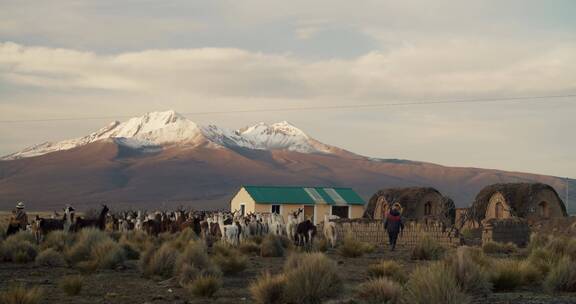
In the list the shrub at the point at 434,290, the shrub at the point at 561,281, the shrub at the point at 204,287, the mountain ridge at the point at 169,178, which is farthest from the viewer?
the mountain ridge at the point at 169,178

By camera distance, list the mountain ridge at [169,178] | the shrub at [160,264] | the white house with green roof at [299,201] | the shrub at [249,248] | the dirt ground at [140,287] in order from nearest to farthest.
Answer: the dirt ground at [140,287]
the shrub at [160,264]
the shrub at [249,248]
the white house with green roof at [299,201]
the mountain ridge at [169,178]

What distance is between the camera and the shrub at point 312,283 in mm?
15351

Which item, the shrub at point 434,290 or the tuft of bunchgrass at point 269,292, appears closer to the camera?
the shrub at point 434,290

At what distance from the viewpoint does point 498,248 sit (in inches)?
1286

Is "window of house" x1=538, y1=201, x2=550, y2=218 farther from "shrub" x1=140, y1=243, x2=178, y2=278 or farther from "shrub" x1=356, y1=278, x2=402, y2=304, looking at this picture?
"shrub" x1=356, y1=278, x2=402, y2=304

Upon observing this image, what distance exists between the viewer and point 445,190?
588 feet

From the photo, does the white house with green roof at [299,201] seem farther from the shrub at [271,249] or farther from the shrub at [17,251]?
the shrub at [17,251]

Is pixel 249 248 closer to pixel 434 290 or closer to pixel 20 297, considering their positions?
pixel 20 297

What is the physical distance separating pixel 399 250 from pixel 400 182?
151513 mm

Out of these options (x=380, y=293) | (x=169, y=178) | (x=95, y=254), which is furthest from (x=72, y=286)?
(x=169, y=178)

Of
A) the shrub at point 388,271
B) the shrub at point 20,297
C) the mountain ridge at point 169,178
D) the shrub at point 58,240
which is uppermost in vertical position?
the mountain ridge at point 169,178

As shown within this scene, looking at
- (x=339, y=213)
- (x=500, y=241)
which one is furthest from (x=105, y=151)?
(x=500, y=241)

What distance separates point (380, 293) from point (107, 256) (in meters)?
9.75

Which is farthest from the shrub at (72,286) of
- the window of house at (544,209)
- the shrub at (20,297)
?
the window of house at (544,209)
